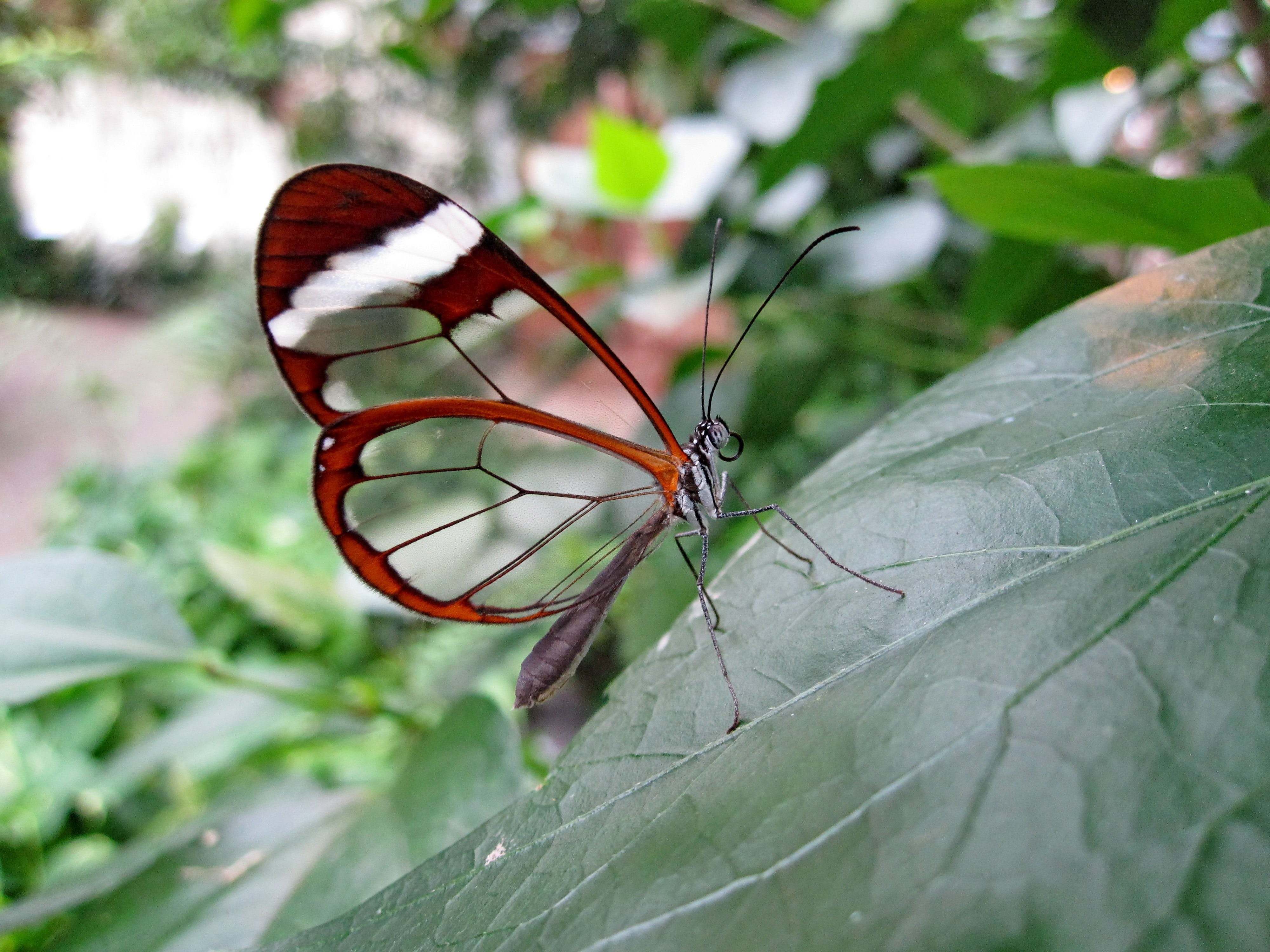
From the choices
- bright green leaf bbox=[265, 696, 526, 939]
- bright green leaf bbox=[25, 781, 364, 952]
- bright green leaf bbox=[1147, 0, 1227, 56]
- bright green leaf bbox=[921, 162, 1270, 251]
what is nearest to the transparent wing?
bright green leaf bbox=[265, 696, 526, 939]

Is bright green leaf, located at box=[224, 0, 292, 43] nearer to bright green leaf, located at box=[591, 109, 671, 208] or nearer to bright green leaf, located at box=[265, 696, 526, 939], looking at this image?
bright green leaf, located at box=[591, 109, 671, 208]

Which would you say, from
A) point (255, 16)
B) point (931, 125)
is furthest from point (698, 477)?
point (255, 16)

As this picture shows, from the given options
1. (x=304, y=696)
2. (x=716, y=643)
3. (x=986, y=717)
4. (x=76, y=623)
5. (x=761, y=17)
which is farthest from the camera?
(x=761, y=17)

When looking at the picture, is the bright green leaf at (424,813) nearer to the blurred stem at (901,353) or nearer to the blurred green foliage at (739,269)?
the blurred green foliage at (739,269)

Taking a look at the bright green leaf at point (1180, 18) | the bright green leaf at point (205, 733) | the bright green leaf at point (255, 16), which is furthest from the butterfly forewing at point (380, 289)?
the bright green leaf at point (255, 16)

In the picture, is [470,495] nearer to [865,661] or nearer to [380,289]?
[380,289]

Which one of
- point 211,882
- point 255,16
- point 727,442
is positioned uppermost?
point 255,16
